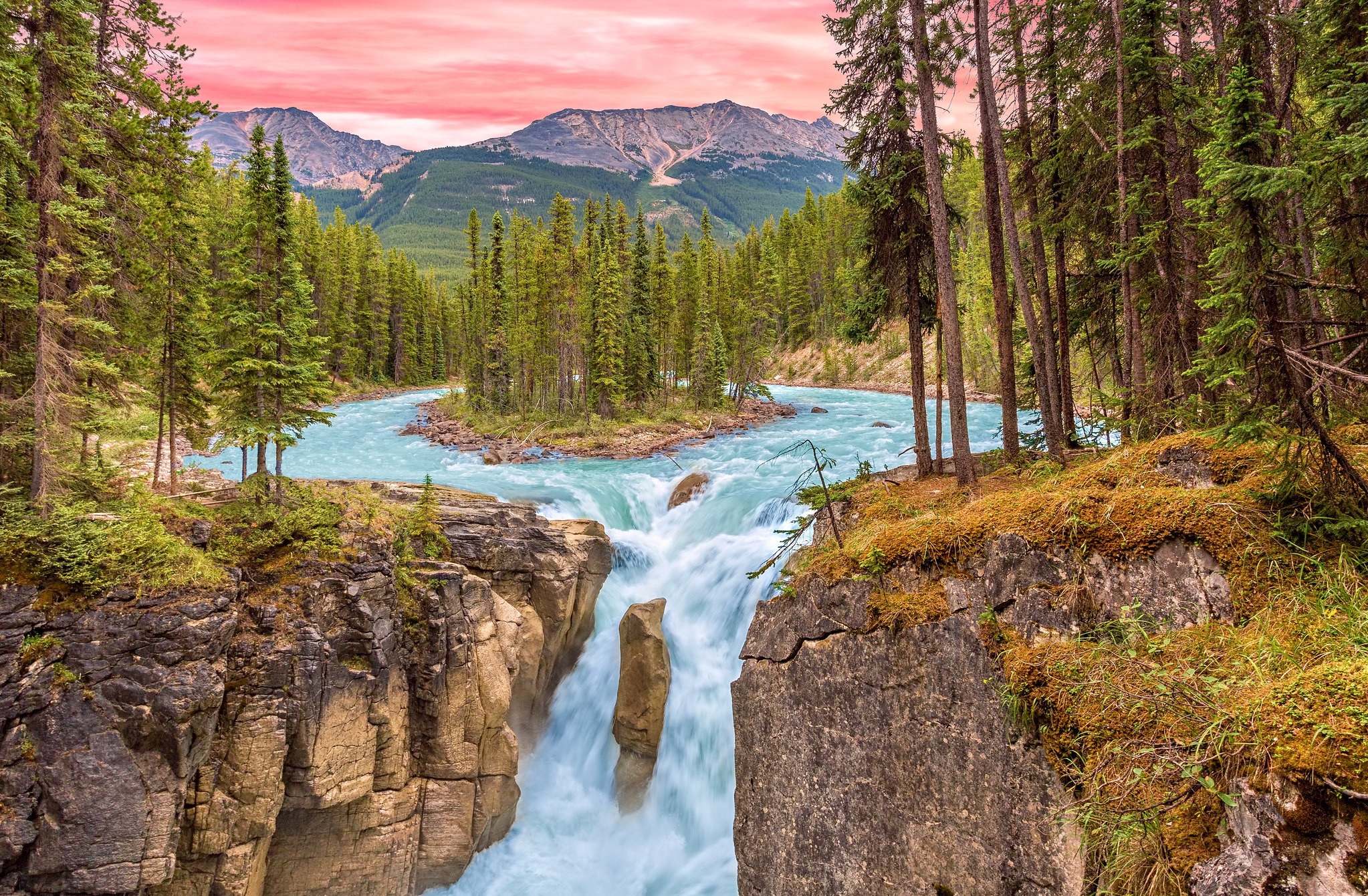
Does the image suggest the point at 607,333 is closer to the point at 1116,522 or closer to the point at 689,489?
the point at 689,489

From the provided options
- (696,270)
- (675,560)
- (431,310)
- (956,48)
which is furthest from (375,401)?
(956,48)

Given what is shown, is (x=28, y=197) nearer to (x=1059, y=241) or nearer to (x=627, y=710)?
(x=627, y=710)

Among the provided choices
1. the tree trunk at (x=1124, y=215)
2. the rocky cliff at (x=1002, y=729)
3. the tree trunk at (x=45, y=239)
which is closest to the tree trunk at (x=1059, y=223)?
the tree trunk at (x=1124, y=215)

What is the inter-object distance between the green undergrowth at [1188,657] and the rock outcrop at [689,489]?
1748 centimetres

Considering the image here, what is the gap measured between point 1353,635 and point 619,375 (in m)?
42.6

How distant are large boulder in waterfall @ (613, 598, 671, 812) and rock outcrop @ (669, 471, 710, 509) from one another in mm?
9208

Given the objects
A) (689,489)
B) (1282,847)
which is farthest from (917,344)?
(689,489)

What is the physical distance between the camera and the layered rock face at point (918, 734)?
6.16 m

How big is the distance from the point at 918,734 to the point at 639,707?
1016 centimetres

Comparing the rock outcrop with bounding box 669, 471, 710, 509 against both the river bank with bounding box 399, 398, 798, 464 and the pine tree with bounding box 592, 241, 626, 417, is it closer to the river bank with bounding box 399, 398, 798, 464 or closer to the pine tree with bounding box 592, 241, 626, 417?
the river bank with bounding box 399, 398, 798, 464

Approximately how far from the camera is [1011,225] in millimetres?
13062

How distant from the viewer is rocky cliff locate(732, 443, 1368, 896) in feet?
13.5

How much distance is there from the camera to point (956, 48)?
12.2 meters

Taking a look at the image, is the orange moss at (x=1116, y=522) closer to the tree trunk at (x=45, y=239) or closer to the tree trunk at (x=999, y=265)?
the tree trunk at (x=999, y=265)
